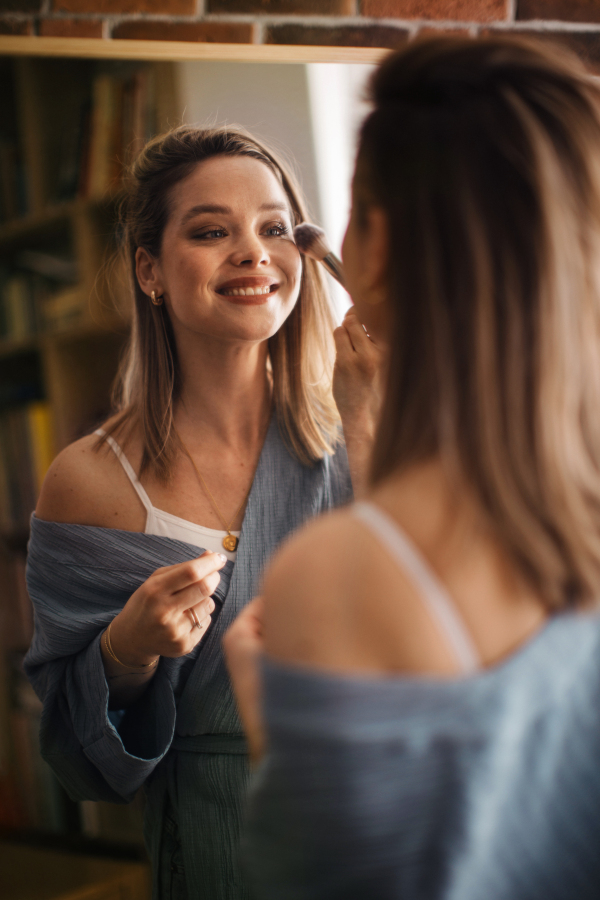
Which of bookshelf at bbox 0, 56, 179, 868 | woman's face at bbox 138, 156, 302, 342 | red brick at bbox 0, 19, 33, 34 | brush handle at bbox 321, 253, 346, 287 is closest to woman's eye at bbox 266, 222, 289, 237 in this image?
woman's face at bbox 138, 156, 302, 342

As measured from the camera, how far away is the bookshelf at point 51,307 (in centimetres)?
90

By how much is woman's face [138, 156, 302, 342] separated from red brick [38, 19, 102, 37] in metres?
0.26

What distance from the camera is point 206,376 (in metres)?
0.95

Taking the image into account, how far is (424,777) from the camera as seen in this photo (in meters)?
0.39

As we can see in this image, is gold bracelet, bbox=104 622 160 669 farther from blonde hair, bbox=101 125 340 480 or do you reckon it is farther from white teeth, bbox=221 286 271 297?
white teeth, bbox=221 286 271 297

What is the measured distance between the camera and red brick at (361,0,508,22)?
0.97 meters

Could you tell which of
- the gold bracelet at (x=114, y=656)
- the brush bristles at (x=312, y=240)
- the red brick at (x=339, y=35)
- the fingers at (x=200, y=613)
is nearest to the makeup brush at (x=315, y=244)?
the brush bristles at (x=312, y=240)

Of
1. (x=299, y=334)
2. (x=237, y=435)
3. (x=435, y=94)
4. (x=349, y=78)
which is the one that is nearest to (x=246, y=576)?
(x=237, y=435)

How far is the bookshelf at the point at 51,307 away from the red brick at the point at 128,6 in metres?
0.09

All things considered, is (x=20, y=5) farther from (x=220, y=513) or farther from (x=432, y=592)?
(x=432, y=592)

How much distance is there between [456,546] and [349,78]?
80cm

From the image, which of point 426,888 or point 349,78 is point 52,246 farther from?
point 426,888

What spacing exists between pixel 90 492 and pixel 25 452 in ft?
0.46

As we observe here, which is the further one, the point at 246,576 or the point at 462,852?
the point at 246,576
